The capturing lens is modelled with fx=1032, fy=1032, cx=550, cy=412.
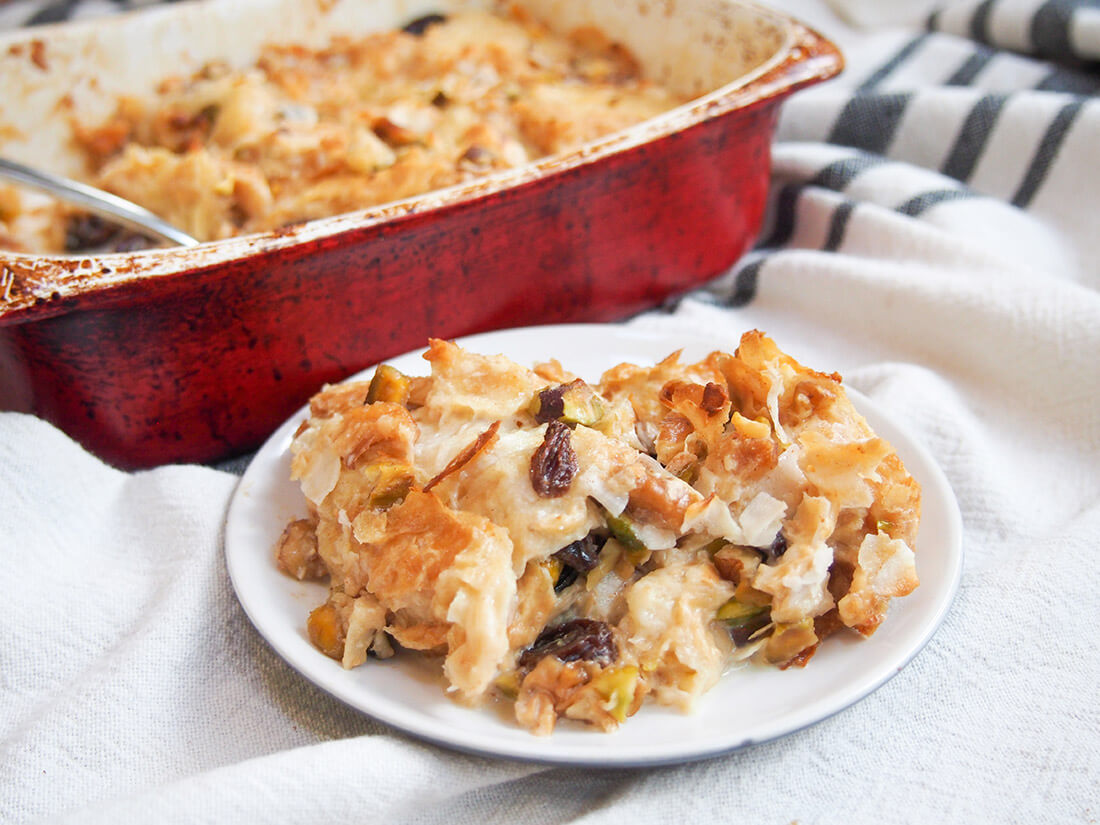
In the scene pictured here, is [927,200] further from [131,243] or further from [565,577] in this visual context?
[131,243]

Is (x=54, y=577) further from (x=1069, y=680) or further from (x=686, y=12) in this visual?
(x=686, y=12)

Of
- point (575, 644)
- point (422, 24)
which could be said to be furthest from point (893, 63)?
point (575, 644)

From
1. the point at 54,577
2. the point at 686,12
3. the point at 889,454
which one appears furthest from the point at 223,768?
the point at 686,12

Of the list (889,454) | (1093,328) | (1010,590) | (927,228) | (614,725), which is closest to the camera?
(614,725)

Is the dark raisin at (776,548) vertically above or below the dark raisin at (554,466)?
below

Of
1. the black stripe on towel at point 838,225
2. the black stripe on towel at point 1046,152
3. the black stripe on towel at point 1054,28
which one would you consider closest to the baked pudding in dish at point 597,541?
the black stripe on towel at point 838,225

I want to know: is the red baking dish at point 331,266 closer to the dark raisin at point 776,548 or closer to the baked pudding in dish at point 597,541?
the baked pudding in dish at point 597,541
